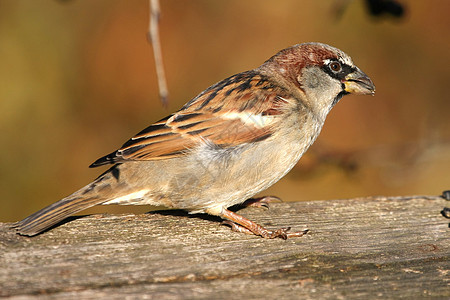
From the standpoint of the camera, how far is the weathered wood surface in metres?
2.16

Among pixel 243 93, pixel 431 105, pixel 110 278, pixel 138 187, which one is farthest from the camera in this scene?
pixel 431 105

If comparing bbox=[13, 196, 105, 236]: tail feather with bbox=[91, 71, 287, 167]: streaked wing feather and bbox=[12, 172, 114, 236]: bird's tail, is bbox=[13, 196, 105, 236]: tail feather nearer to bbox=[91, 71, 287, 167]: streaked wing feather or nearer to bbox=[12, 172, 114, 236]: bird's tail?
bbox=[12, 172, 114, 236]: bird's tail

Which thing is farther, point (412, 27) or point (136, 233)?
point (412, 27)

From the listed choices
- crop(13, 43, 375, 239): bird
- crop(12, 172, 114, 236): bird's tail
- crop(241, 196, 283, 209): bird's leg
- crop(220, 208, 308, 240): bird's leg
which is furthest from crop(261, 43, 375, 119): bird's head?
crop(12, 172, 114, 236): bird's tail

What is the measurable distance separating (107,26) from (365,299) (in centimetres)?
369

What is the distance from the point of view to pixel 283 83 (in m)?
3.71

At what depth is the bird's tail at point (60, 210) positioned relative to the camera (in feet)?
8.45

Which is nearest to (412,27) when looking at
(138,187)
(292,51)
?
(292,51)

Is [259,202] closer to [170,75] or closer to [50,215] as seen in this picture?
[50,215]

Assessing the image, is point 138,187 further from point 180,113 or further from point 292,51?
point 292,51

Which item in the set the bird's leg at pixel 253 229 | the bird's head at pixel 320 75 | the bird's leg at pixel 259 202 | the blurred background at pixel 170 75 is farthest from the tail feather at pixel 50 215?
the blurred background at pixel 170 75

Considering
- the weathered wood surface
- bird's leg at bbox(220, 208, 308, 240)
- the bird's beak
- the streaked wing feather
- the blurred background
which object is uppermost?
the blurred background

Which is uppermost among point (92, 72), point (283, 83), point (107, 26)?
point (107, 26)

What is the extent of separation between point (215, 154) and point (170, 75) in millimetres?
2199
